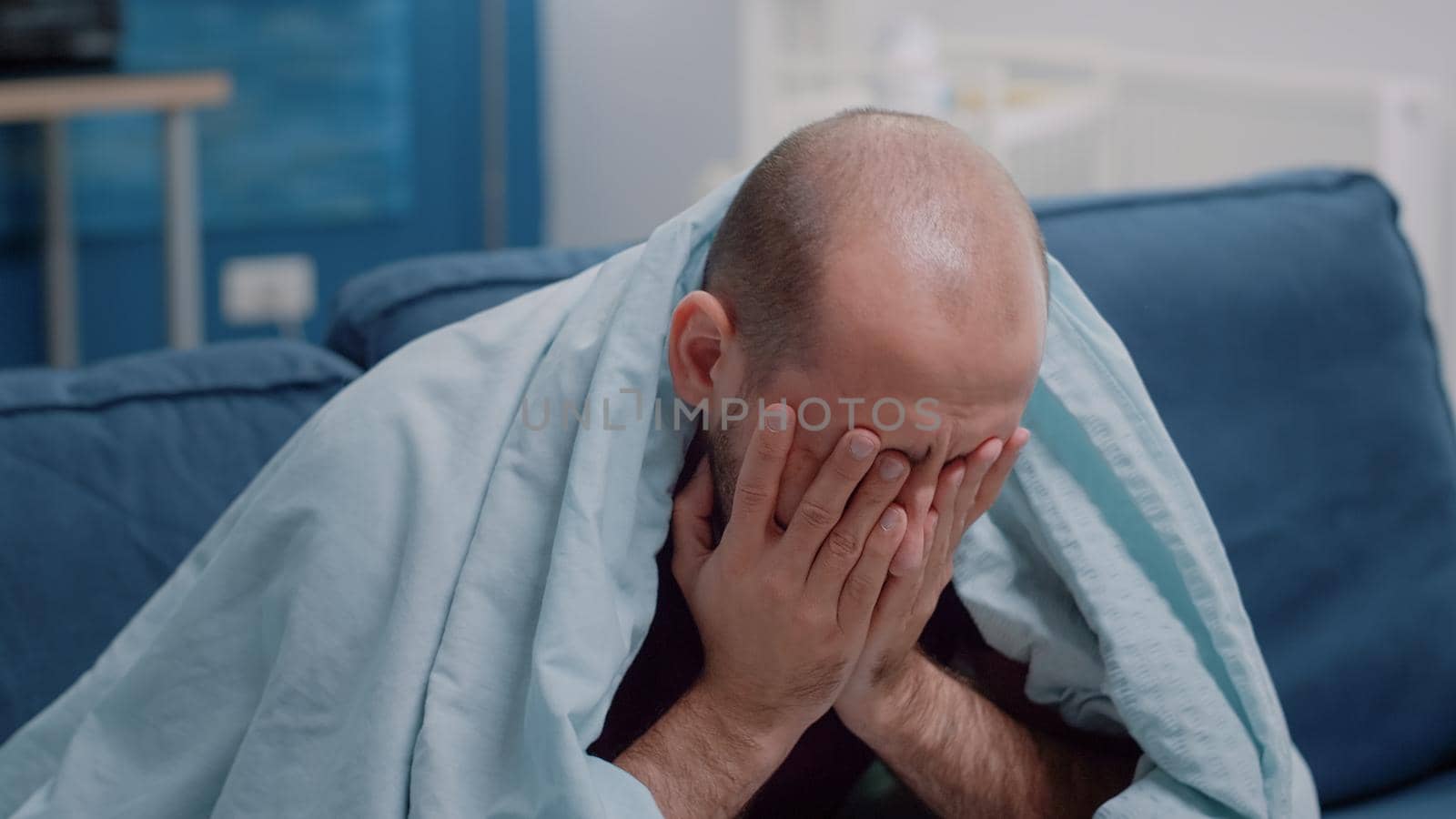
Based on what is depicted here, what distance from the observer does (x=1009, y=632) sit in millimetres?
1020

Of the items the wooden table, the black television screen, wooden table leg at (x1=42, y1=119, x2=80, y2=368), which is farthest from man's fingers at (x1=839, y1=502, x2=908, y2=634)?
wooden table leg at (x1=42, y1=119, x2=80, y2=368)

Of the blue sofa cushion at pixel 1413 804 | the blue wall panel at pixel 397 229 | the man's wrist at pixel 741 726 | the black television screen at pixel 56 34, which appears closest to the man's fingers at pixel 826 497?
the man's wrist at pixel 741 726

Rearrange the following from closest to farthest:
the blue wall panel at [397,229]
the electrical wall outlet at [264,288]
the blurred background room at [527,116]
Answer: the blurred background room at [527,116], the blue wall panel at [397,229], the electrical wall outlet at [264,288]

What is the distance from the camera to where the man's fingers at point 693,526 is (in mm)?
965

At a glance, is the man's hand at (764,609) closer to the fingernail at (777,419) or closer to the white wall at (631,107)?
the fingernail at (777,419)

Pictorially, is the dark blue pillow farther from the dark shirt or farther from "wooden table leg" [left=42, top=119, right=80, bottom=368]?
"wooden table leg" [left=42, top=119, right=80, bottom=368]

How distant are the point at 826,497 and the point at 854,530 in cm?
3

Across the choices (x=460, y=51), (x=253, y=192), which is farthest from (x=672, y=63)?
(x=253, y=192)

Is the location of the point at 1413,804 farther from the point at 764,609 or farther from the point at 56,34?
the point at 56,34

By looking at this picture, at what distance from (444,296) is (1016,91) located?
83.1 inches

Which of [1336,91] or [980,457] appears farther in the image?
[1336,91]

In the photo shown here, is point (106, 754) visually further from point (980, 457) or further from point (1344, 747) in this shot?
point (1344, 747)

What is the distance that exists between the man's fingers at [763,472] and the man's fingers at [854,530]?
41 mm

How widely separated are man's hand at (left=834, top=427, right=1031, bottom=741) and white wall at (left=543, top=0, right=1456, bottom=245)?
2.74 meters
